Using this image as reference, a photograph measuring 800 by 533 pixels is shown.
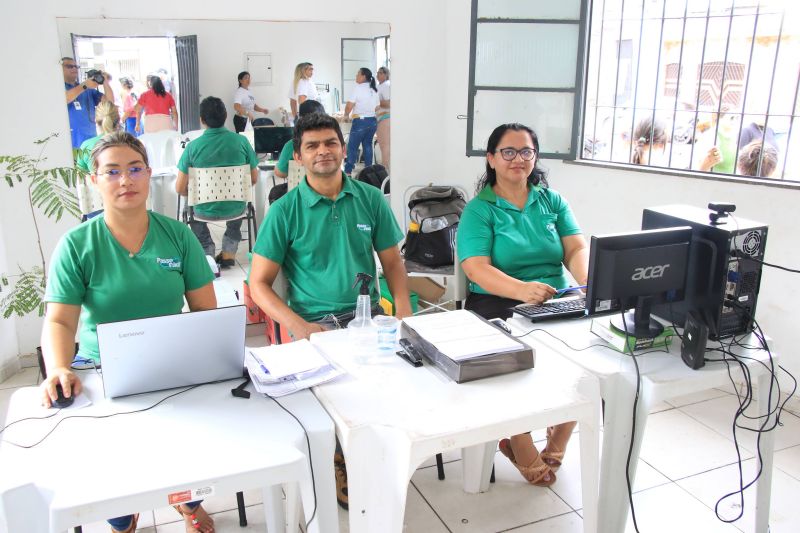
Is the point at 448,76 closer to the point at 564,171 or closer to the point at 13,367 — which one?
the point at 564,171

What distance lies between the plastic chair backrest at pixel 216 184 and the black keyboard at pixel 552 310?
2.30 meters

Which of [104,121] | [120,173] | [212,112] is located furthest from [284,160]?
[120,173]

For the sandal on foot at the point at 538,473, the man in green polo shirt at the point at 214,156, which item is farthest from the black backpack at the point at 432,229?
the sandal on foot at the point at 538,473

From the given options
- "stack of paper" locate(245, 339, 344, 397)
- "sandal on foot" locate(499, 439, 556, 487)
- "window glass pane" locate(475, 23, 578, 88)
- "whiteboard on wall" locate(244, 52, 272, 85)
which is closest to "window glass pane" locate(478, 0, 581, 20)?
"window glass pane" locate(475, 23, 578, 88)

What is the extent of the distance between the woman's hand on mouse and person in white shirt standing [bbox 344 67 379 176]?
2.71 metres

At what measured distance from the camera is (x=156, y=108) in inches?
138

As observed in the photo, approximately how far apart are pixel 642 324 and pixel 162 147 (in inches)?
116

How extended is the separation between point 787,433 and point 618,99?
2149 millimetres

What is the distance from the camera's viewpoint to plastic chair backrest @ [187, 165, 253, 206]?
12.3 feet

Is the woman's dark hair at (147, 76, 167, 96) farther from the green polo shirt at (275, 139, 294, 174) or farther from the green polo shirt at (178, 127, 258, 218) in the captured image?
the green polo shirt at (275, 139, 294, 174)

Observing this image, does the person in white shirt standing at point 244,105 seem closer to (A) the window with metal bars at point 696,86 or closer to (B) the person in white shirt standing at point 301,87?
(B) the person in white shirt standing at point 301,87

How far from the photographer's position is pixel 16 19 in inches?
122

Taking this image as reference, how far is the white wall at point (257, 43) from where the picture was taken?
134 inches

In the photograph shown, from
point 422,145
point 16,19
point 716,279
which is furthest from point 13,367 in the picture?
point 716,279
